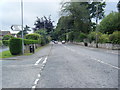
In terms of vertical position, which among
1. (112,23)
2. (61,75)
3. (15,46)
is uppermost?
(112,23)

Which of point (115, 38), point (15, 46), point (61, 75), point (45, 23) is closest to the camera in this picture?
point (61, 75)

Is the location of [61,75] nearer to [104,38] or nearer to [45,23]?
[104,38]

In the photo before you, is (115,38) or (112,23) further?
(112,23)

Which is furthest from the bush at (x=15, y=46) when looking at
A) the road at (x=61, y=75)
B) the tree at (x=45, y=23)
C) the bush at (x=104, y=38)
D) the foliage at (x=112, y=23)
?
the tree at (x=45, y=23)

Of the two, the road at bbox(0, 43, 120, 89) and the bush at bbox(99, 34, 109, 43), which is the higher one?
the bush at bbox(99, 34, 109, 43)

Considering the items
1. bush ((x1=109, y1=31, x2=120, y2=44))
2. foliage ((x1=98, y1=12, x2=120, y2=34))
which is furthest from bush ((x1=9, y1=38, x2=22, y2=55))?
foliage ((x1=98, y1=12, x2=120, y2=34))

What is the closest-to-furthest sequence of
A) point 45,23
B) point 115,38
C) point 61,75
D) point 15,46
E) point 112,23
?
1. point 61,75
2. point 15,46
3. point 115,38
4. point 112,23
5. point 45,23

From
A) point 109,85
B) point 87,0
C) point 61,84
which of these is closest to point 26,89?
point 61,84

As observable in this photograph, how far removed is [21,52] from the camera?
19.8 metres

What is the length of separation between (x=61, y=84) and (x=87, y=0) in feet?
188

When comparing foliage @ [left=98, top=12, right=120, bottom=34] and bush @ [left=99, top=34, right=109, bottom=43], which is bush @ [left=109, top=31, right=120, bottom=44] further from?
foliage @ [left=98, top=12, right=120, bottom=34]

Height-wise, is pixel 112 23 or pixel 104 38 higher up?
pixel 112 23

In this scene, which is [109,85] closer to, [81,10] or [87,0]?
[81,10]

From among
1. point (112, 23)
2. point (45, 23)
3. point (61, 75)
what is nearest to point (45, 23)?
point (45, 23)
